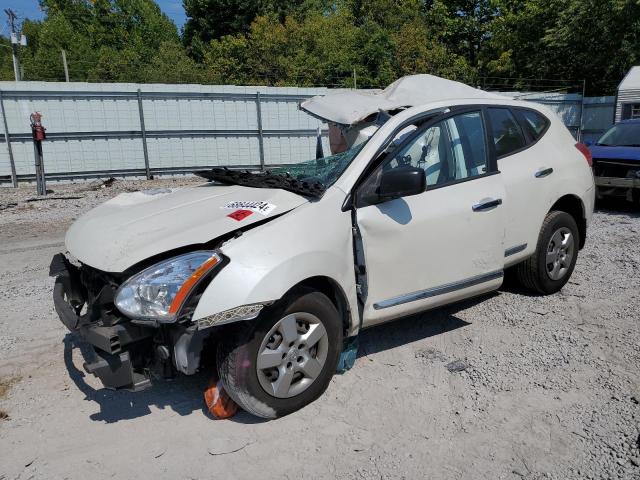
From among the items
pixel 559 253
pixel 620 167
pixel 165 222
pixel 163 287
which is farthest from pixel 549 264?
pixel 620 167

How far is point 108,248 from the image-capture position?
3264 millimetres

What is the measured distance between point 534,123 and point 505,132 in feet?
1.74

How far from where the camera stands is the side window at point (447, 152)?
3.95 m

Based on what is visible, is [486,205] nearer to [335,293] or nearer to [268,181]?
[335,293]

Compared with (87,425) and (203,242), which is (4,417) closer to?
(87,425)

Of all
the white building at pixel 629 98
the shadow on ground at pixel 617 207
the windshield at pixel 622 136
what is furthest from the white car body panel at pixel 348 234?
the white building at pixel 629 98

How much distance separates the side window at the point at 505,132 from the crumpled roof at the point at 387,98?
201 millimetres

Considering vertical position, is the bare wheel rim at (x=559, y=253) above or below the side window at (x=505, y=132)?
below


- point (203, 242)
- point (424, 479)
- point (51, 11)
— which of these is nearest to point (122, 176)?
point (203, 242)

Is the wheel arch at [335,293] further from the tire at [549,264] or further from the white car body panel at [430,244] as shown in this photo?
the tire at [549,264]

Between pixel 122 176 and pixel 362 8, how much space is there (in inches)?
1069

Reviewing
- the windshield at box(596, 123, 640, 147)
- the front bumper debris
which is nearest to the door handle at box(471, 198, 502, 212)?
the front bumper debris

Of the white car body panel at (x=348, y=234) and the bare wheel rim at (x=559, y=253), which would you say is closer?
the white car body panel at (x=348, y=234)

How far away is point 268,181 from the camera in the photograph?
3.85 meters
